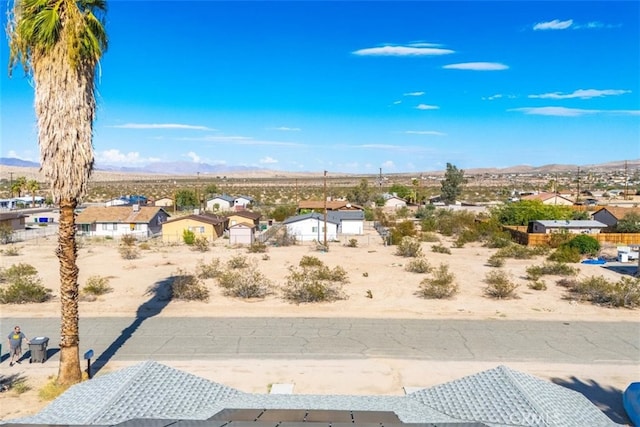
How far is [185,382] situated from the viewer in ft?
29.2

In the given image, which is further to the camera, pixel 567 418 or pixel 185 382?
pixel 185 382

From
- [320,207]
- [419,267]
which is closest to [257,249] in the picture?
[419,267]

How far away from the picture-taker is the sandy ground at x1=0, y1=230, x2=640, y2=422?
47.8ft

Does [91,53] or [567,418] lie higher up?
[91,53]

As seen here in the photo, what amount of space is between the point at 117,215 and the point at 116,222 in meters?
1.01

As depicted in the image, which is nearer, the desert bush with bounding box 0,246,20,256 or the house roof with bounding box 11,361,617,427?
the house roof with bounding box 11,361,617,427

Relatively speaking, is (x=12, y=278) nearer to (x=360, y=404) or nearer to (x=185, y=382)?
(x=185, y=382)

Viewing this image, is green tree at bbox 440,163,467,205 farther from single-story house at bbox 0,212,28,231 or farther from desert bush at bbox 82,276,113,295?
desert bush at bbox 82,276,113,295

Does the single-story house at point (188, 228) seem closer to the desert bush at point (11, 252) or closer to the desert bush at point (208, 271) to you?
the desert bush at point (11, 252)

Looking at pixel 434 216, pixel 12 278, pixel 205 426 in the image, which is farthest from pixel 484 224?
pixel 205 426

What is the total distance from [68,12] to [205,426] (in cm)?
1088

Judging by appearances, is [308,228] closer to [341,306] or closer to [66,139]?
[341,306]

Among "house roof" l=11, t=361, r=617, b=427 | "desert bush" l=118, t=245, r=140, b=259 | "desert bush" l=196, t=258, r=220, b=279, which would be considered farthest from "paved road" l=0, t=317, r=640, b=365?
"desert bush" l=118, t=245, r=140, b=259

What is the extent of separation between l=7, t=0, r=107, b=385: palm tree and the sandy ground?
5.19m
